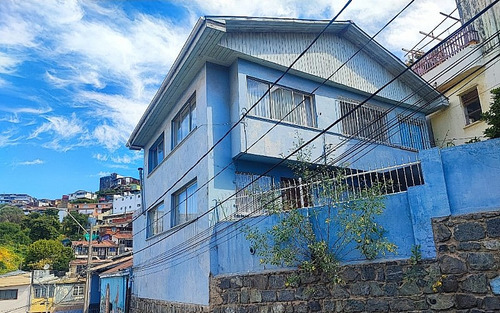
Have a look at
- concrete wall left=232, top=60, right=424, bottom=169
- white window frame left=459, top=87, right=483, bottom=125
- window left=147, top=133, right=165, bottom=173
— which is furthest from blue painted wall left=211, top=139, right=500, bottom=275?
window left=147, top=133, right=165, bottom=173

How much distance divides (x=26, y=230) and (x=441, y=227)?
67.5 metres

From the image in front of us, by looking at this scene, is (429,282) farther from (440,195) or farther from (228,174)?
(228,174)

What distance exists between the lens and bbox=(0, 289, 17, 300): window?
107 feet

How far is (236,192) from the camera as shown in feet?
32.8

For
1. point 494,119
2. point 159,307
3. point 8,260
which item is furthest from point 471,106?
point 8,260

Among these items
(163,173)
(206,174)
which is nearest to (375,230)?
(206,174)

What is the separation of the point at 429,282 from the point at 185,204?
7.67 metres

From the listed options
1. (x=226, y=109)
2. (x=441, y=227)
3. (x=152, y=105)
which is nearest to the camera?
(x=441, y=227)

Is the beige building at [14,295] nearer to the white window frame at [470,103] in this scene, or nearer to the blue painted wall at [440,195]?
the blue painted wall at [440,195]

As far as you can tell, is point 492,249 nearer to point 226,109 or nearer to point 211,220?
point 211,220

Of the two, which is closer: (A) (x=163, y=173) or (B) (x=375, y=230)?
(B) (x=375, y=230)

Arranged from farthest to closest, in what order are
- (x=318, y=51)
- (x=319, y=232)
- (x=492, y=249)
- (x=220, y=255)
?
(x=318, y=51), (x=220, y=255), (x=319, y=232), (x=492, y=249)

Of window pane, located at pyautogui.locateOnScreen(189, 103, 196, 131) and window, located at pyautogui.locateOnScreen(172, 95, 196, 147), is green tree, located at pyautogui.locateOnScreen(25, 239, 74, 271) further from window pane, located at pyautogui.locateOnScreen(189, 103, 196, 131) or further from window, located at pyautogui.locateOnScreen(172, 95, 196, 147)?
window pane, located at pyautogui.locateOnScreen(189, 103, 196, 131)

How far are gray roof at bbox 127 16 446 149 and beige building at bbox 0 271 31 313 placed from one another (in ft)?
85.0
